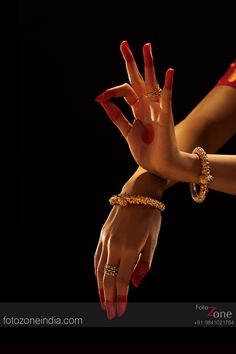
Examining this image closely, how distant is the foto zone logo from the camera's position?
1690mm

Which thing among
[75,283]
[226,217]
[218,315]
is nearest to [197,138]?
[218,315]

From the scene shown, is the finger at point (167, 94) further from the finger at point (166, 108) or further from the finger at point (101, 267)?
the finger at point (101, 267)

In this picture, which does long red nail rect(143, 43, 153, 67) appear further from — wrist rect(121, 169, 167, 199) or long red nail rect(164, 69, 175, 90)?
wrist rect(121, 169, 167, 199)

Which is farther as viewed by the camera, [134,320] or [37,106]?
[37,106]

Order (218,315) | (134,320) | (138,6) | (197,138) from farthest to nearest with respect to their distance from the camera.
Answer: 1. (138,6)
2. (134,320)
3. (218,315)
4. (197,138)

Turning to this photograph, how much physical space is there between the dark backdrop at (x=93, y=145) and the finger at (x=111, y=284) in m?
1.01

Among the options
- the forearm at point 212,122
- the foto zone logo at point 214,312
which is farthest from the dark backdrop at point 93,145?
the forearm at point 212,122

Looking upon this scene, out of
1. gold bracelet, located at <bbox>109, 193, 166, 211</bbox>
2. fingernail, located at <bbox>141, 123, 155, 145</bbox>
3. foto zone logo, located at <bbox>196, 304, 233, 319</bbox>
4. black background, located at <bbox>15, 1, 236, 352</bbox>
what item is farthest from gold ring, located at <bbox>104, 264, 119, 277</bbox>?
black background, located at <bbox>15, 1, 236, 352</bbox>

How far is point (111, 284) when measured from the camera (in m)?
1.01

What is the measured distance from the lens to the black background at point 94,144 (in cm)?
201

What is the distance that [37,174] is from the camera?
2.05 meters
